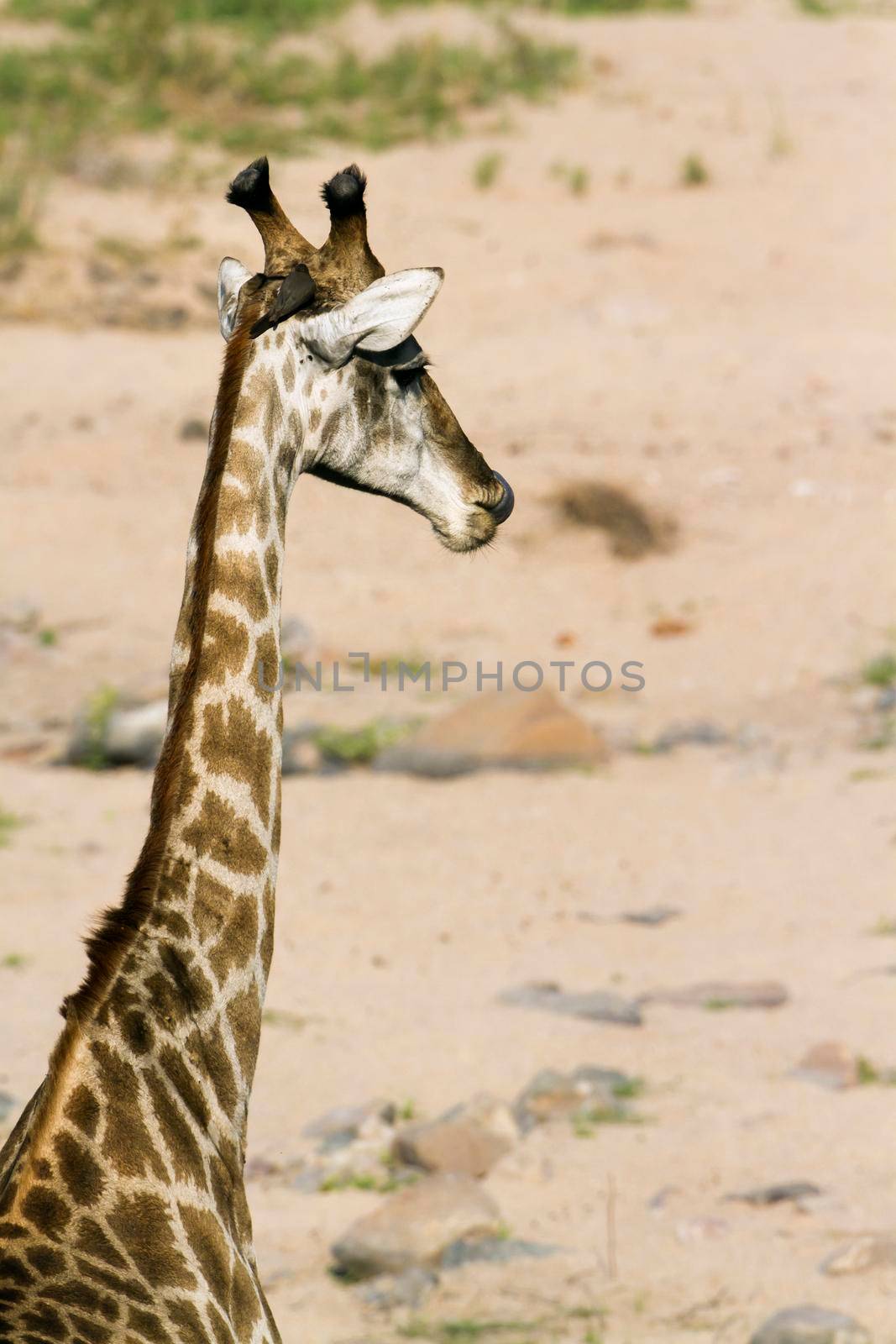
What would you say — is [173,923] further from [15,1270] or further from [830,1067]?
[830,1067]

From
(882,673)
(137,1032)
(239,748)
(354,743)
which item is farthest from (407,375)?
(882,673)

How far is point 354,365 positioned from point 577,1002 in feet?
12.2

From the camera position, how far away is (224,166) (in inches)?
684

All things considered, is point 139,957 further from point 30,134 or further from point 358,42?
point 358,42

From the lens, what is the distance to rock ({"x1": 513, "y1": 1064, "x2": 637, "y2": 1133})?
624cm

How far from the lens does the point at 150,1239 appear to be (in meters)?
3.05

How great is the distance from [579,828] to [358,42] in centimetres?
1363

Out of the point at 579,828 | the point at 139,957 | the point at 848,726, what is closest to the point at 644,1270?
the point at 139,957

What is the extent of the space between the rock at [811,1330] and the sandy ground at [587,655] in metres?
0.14

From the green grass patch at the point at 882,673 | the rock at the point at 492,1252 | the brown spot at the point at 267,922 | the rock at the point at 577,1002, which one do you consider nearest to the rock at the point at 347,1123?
the rock at the point at 492,1252

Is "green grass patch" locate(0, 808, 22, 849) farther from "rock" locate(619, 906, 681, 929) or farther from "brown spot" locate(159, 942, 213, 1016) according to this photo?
"brown spot" locate(159, 942, 213, 1016)

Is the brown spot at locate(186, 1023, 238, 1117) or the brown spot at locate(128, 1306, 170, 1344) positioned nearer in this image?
the brown spot at locate(128, 1306, 170, 1344)

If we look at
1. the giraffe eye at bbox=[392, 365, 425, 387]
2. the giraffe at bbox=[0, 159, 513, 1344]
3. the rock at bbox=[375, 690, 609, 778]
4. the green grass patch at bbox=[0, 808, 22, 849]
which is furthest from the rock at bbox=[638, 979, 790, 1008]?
the giraffe eye at bbox=[392, 365, 425, 387]

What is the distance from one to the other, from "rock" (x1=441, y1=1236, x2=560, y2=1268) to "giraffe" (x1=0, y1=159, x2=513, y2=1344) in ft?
6.85
